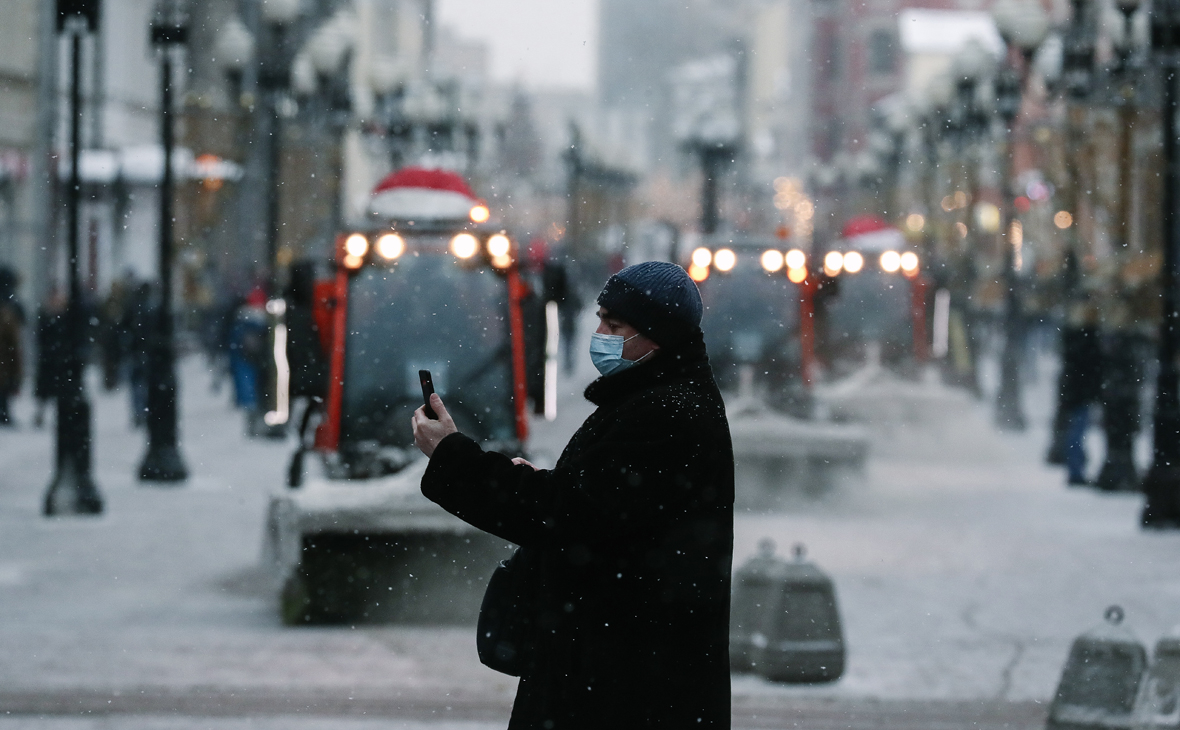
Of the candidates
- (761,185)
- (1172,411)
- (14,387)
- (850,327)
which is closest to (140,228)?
(14,387)

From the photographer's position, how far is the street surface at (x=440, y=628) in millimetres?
8188

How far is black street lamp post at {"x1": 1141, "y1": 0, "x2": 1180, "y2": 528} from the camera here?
564 inches

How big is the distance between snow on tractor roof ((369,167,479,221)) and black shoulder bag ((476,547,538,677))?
7495mm

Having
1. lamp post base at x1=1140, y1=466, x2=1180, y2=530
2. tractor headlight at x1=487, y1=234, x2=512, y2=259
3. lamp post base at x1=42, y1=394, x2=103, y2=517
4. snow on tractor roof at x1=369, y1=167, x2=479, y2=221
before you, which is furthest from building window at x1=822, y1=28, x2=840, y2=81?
tractor headlight at x1=487, y1=234, x2=512, y2=259

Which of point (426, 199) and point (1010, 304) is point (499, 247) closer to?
point (426, 199)

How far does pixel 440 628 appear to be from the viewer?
32.7 feet

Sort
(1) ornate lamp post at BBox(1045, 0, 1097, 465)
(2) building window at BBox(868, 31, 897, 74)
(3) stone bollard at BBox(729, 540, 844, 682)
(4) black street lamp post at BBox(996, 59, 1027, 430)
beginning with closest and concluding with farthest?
1. (3) stone bollard at BBox(729, 540, 844, 682)
2. (1) ornate lamp post at BBox(1045, 0, 1097, 465)
3. (4) black street lamp post at BBox(996, 59, 1027, 430)
4. (2) building window at BBox(868, 31, 897, 74)

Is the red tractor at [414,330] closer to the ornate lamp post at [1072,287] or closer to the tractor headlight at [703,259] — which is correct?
the tractor headlight at [703,259]

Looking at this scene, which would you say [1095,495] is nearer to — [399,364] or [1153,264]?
[1153,264]

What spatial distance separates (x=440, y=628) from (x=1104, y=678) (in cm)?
368

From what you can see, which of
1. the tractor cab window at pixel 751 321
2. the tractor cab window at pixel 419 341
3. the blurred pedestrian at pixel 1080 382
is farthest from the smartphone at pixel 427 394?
the blurred pedestrian at pixel 1080 382

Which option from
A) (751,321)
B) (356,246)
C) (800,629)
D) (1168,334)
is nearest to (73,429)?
(356,246)

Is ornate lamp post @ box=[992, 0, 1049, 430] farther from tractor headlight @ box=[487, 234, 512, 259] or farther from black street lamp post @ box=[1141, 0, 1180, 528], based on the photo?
tractor headlight @ box=[487, 234, 512, 259]

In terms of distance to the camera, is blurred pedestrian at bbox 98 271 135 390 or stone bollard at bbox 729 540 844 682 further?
blurred pedestrian at bbox 98 271 135 390
